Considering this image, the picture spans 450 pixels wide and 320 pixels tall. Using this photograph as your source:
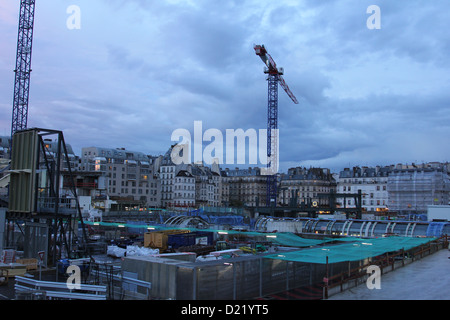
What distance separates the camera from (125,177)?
105 meters

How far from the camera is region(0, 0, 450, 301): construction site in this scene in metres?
16.3

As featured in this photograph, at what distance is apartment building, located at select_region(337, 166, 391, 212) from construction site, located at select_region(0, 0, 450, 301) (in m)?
82.8

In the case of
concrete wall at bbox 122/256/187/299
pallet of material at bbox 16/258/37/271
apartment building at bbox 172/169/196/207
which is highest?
apartment building at bbox 172/169/196/207

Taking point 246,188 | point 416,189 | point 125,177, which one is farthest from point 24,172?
point 246,188

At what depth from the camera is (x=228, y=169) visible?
16175cm

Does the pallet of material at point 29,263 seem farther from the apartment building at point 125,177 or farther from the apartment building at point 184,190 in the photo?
the apartment building at point 184,190

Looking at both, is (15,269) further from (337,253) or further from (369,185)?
(369,185)

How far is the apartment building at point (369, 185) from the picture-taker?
128 m

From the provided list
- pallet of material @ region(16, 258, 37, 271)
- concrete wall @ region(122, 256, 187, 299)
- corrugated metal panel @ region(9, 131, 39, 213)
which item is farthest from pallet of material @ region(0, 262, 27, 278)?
concrete wall @ region(122, 256, 187, 299)

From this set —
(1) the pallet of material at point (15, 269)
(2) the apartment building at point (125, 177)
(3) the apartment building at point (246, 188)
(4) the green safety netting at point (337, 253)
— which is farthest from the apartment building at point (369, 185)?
(1) the pallet of material at point (15, 269)

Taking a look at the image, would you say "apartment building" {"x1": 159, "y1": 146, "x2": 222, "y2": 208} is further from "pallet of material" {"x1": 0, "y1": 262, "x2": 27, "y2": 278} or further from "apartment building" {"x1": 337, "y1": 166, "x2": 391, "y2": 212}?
"pallet of material" {"x1": 0, "y1": 262, "x2": 27, "y2": 278}

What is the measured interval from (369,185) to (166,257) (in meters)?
120

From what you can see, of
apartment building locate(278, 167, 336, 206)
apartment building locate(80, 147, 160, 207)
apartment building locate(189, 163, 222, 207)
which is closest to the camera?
apartment building locate(80, 147, 160, 207)
